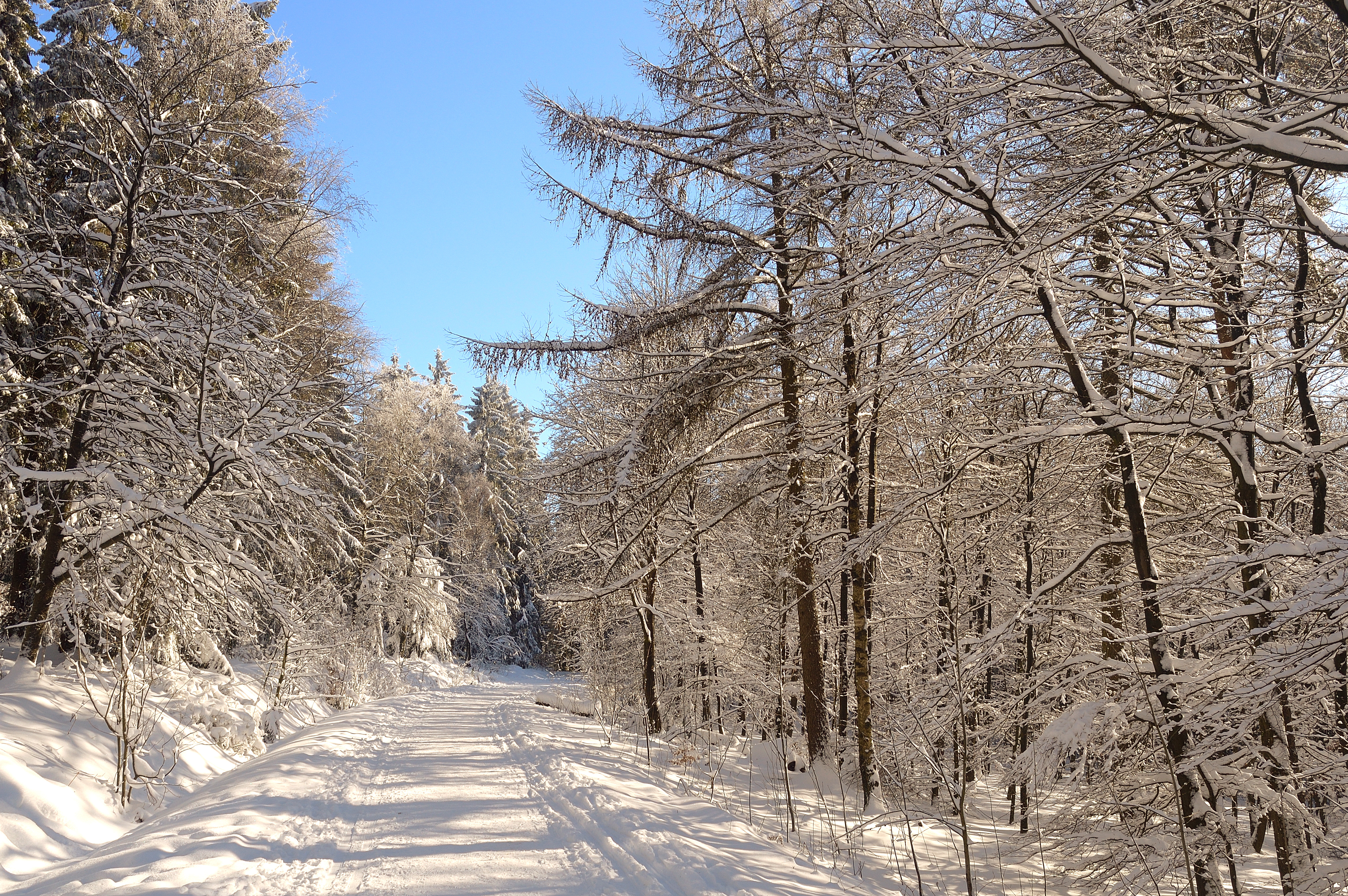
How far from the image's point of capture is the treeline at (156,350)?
8258mm

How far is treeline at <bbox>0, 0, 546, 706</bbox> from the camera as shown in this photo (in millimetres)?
8258

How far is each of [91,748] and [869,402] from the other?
10082mm

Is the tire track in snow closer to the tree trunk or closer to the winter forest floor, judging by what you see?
the winter forest floor

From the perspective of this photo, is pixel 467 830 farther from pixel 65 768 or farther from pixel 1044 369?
pixel 1044 369

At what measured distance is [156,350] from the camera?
947cm

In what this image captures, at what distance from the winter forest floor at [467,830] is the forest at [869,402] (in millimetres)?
500

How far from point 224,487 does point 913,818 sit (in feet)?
33.4

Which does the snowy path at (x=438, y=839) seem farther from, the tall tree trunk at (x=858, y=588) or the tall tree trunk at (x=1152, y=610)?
the tall tree trunk at (x=1152, y=610)

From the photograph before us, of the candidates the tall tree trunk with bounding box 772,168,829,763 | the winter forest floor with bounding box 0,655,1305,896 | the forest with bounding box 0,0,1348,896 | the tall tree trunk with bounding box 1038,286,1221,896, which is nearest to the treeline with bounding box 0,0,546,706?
the forest with bounding box 0,0,1348,896

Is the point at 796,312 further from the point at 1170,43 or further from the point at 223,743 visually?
the point at 223,743

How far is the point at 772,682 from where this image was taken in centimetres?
Answer: 1146

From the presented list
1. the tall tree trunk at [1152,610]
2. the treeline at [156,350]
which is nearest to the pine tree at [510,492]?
the treeline at [156,350]

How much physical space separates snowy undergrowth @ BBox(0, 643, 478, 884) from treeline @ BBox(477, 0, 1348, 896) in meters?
4.77

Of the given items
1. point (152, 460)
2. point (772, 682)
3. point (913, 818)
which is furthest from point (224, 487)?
point (913, 818)
